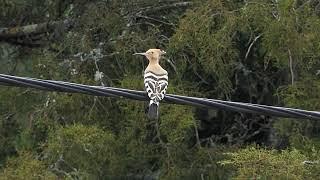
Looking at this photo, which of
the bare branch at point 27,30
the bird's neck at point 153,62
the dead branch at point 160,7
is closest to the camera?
the bird's neck at point 153,62

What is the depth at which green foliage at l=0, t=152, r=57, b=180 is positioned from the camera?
23.6 ft

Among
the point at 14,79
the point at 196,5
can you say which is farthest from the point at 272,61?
the point at 14,79

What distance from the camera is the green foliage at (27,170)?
7180mm

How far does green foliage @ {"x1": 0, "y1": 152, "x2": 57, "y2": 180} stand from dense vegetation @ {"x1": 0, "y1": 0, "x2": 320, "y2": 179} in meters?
0.01

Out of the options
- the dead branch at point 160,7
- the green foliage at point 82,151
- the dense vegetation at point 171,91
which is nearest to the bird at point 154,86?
the dense vegetation at point 171,91

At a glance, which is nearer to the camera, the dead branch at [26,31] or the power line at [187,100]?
the power line at [187,100]

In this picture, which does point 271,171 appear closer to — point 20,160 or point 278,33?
point 278,33

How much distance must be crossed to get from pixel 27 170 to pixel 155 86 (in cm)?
296

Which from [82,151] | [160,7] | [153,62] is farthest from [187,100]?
[160,7]

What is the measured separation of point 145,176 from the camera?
8.23 meters

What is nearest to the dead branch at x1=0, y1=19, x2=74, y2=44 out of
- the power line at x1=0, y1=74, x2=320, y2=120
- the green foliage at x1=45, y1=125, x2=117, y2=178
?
the green foliage at x1=45, y1=125, x2=117, y2=178

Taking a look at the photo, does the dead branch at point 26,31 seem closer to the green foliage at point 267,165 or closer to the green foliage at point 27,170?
the green foliage at point 27,170

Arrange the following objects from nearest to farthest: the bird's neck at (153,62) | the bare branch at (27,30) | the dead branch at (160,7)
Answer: the bird's neck at (153,62) → the dead branch at (160,7) → the bare branch at (27,30)

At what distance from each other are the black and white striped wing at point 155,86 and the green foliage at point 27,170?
2484 mm
